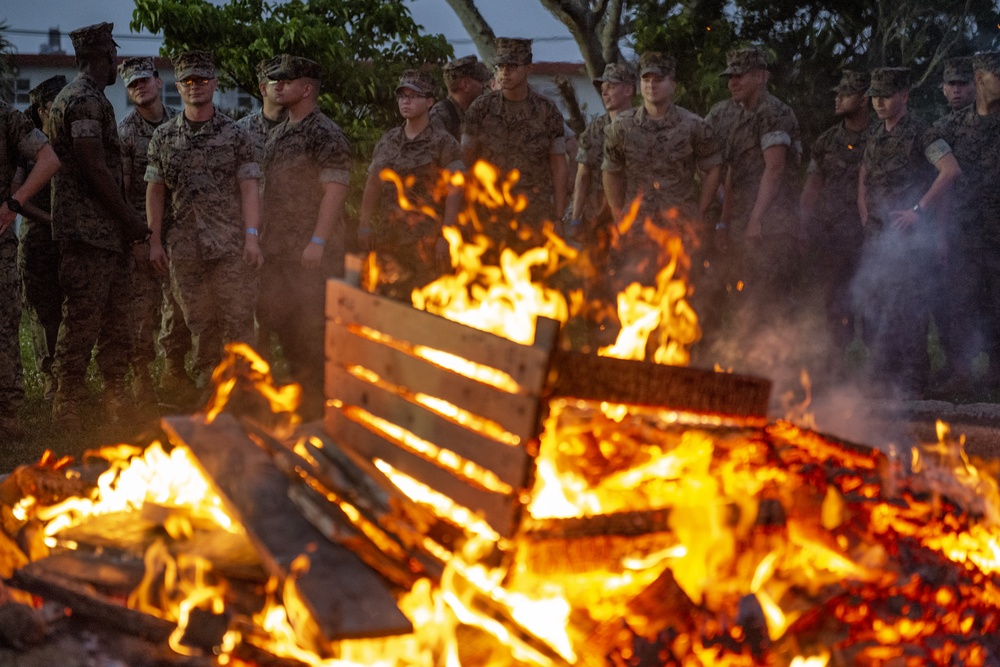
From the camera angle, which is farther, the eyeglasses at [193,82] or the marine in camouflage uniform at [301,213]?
the marine in camouflage uniform at [301,213]

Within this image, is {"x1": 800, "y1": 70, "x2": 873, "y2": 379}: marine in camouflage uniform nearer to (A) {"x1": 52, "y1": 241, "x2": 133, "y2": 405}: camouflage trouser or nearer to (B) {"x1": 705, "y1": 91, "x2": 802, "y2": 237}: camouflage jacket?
(B) {"x1": 705, "y1": 91, "x2": 802, "y2": 237}: camouflage jacket

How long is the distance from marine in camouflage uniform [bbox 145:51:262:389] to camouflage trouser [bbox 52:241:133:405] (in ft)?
1.16

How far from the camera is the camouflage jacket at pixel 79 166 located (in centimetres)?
679

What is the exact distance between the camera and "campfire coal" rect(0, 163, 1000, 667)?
11.0 ft

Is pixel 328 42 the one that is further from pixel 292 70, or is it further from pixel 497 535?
pixel 497 535

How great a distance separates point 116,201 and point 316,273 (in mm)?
1504

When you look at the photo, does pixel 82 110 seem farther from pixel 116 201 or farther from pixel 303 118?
pixel 303 118

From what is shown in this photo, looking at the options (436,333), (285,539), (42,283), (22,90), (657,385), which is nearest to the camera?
(285,539)

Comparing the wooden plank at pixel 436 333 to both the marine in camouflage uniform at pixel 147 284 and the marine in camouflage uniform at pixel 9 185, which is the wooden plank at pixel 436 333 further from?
the marine in camouflage uniform at pixel 147 284

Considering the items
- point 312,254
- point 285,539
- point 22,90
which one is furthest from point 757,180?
point 22,90

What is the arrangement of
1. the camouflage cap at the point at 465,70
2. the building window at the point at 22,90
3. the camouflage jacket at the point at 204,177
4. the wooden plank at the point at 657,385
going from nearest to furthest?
the wooden plank at the point at 657,385
the camouflage jacket at the point at 204,177
the camouflage cap at the point at 465,70
the building window at the point at 22,90

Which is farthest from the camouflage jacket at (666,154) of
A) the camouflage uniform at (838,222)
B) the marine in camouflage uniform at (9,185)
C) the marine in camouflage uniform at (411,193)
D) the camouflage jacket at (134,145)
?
the marine in camouflage uniform at (9,185)

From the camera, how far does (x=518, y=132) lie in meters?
8.67

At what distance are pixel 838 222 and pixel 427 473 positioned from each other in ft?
19.5
